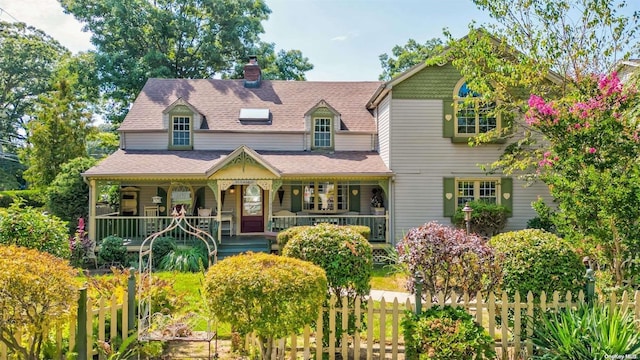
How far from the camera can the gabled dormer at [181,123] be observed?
16516 millimetres

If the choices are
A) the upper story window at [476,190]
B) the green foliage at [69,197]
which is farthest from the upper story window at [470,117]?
the green foliage at [69,197]

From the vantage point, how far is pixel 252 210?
16.3m

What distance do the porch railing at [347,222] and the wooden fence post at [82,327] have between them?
9548 millimetres

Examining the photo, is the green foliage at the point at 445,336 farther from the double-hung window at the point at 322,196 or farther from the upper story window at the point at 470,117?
the double-hung window at the point at 322,196

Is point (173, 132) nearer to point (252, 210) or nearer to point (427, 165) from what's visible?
point (252, 210)

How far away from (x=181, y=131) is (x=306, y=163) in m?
5.61

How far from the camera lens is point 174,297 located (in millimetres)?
6867

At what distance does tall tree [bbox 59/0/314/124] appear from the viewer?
2652cm

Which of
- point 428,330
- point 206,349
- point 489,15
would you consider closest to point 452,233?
point 428,330

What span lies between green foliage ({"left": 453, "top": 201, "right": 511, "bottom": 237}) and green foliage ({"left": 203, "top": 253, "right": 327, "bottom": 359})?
35.6 ft

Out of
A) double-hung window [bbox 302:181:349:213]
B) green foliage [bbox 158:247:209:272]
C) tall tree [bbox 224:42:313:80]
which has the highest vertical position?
tall tree [bbox 224:42:313:80]

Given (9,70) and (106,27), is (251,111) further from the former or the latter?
(9,70)

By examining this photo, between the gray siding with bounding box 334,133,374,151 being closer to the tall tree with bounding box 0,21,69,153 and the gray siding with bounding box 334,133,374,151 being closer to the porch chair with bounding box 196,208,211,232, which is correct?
the porch chair with bounding box 196,208,211,232

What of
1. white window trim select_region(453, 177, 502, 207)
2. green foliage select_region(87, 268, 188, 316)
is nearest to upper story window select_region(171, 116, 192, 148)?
green foliage select_region(87, 268, 188, 316)
